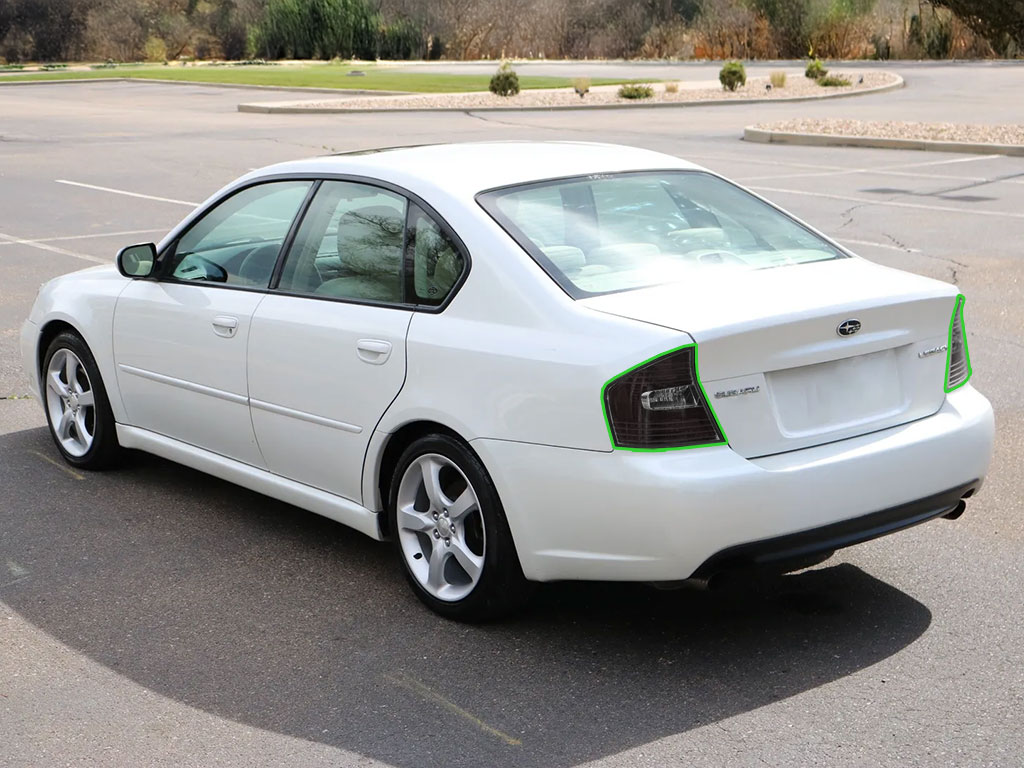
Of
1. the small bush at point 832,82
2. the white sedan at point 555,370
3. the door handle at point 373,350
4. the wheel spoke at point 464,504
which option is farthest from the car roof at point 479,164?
the small bush at point 832,82

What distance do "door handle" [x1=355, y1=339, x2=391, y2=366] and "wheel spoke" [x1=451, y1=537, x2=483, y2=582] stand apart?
0.64 meters

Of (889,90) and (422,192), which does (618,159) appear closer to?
(422,192)

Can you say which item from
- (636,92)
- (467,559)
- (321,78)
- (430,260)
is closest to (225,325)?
(430,260)

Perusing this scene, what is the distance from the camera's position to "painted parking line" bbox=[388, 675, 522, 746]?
12.5ft

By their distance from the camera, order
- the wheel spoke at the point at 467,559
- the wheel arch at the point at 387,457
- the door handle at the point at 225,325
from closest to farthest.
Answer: the wheel spoke at the point at 467,559 < the wheel arch at the point at 387,457 < the door handle at the point at 225,325

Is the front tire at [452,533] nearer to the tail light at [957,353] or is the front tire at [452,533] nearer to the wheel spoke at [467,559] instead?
the wheel spoke at [467,559]

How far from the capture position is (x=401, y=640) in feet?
→ 14.7

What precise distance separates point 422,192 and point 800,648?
1.95 meters

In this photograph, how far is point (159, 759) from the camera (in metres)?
3.75

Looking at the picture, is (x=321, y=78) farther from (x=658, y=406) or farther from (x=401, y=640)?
(x=658, y=406)

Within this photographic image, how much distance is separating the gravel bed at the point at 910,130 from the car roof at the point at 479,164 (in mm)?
17468

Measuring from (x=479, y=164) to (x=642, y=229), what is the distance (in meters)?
0.65

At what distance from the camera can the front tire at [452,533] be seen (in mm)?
4352

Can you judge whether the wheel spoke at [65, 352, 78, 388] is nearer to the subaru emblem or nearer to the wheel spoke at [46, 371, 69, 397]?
the wheel spoke at [46, 371, 69, 397]
